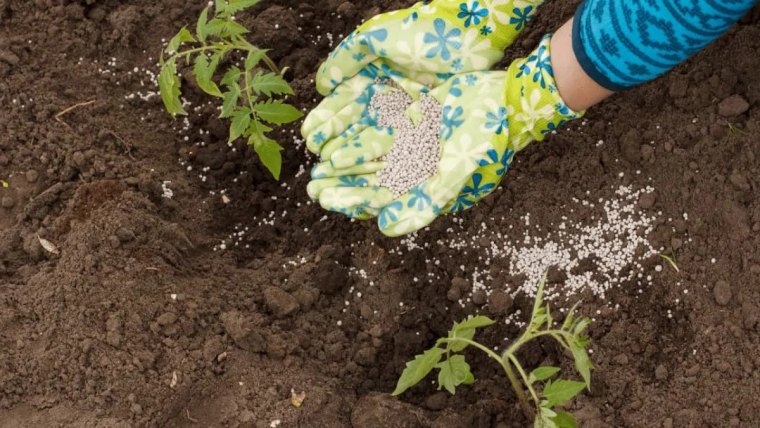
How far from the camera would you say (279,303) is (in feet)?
7.58

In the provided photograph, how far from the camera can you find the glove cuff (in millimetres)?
2191

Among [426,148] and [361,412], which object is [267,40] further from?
[361,412]

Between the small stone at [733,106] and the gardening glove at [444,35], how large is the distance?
60 cm

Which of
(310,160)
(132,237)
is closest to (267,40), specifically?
(310,160)

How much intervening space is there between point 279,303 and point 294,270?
0.14 meters

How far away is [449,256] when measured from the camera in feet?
7.91

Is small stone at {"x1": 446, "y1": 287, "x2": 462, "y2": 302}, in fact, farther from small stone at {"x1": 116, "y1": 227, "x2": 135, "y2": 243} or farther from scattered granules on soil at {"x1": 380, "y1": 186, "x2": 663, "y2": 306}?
small stone at {"x1": 116, "y1": 227, "x2": 135, "y2": 243}

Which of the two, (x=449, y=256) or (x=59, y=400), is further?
(x=449, y=256)

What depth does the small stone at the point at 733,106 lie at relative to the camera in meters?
2.25

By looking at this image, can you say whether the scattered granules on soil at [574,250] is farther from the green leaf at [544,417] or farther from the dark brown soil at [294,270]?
the green leaf at [544,417]

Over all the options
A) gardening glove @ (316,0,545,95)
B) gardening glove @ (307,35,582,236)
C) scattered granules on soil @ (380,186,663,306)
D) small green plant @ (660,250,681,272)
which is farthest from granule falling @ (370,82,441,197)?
small green plant @ (660,250,681,272)

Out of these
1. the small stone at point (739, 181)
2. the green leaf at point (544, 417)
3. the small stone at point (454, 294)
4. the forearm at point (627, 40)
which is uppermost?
the forearm at point (627, 40)

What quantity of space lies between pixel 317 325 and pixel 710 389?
1.08 m

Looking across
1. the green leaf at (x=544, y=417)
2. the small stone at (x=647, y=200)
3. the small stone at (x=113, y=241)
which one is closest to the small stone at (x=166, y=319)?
the small stone at (x=113, y=241)
